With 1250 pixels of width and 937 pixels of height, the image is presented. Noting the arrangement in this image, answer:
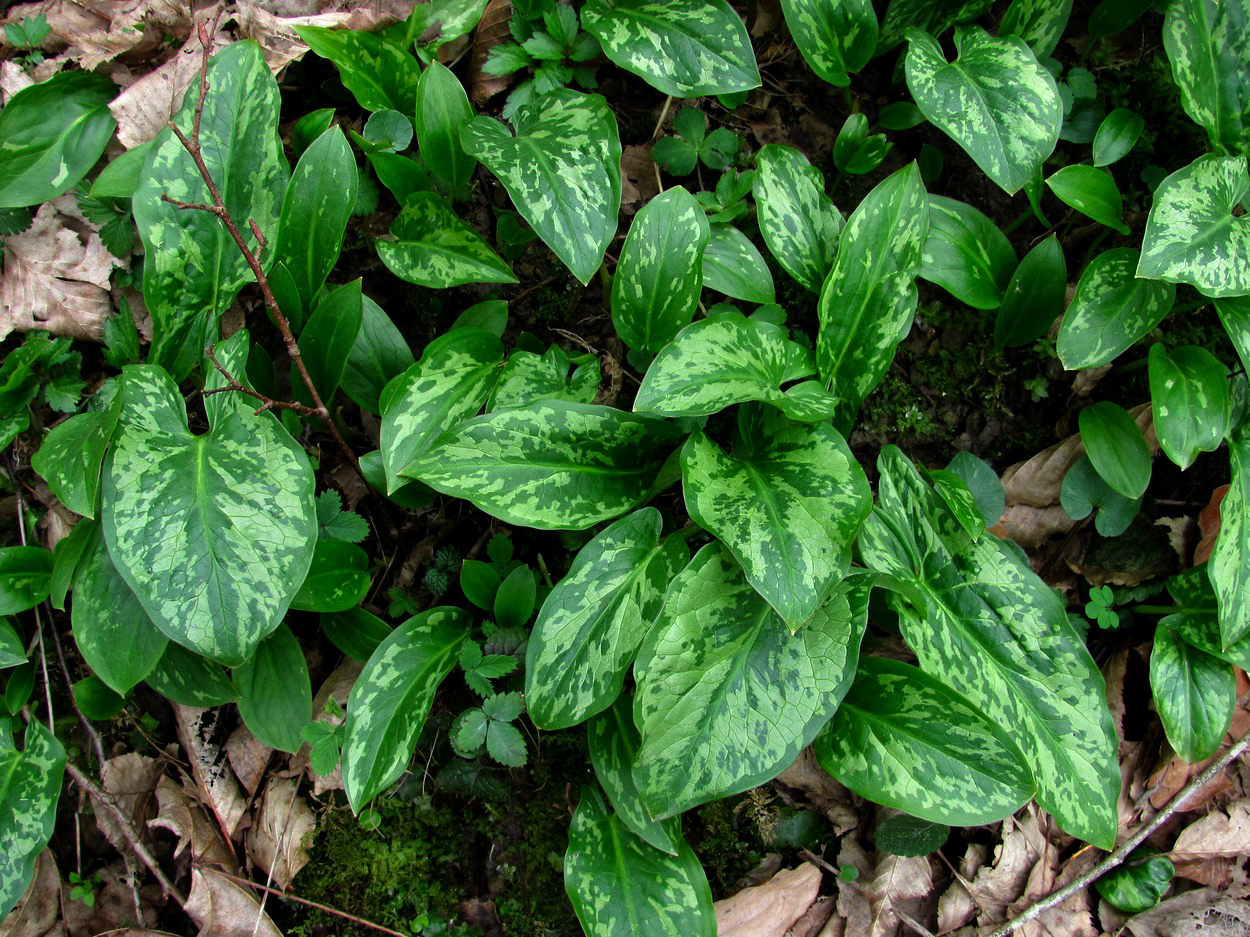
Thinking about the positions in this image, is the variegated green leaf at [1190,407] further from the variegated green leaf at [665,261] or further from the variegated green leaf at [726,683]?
the variegated green leaf at [665,261]

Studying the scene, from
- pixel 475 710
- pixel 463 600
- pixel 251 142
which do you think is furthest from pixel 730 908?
pixel 251 142

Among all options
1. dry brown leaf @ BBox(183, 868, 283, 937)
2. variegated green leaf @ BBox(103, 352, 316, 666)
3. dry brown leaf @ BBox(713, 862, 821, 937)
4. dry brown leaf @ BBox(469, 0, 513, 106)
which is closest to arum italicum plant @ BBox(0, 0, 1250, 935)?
variegated green leaf @ BBox(103, 352, 316, 666)

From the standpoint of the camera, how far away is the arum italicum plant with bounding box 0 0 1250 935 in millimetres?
1656

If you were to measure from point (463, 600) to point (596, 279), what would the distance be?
950mm

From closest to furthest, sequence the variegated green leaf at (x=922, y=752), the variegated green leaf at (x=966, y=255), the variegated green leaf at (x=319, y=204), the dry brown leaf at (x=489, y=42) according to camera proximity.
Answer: the variegated green leaf at (x=922, y=752)
the variegated green leaf at (x=319, y=204)
the variegated green leaf at (x=966, y=255)
the dry brown leaf at (x=489, y=42)

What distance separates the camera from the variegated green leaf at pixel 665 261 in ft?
6.20

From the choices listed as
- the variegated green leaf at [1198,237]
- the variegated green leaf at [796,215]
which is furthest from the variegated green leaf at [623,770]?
the variegated green leaf at [1198,237]

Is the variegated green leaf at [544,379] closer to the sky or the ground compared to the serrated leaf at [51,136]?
closer to the ground

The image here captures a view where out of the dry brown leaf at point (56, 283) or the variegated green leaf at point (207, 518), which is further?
the dry brown leaf at point (56, 283)

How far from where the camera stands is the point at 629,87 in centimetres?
236

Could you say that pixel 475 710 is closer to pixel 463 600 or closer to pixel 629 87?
pixel 463 600

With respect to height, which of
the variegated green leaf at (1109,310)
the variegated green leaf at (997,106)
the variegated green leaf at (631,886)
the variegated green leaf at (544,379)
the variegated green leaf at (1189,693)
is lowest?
the variegated green leaf at (631,886)

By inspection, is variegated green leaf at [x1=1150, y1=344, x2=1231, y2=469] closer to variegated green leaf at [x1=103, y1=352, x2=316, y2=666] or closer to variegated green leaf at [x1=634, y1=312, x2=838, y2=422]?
variegated green leaf at [x1=634, y1=312, x2=838, y2=422]

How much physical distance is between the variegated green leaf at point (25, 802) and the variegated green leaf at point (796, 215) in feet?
5.26
